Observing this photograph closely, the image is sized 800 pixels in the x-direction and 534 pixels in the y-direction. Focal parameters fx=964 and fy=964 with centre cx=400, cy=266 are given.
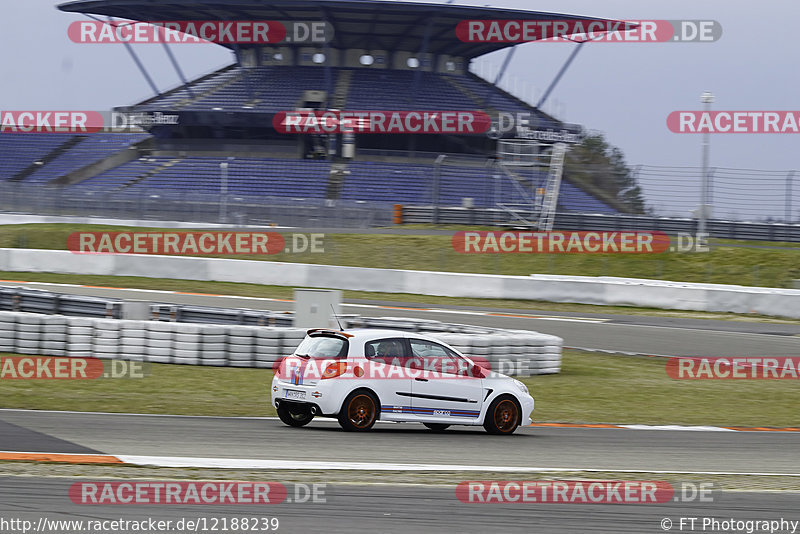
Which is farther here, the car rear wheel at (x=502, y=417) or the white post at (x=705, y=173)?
the white post at (x=705, y=173)

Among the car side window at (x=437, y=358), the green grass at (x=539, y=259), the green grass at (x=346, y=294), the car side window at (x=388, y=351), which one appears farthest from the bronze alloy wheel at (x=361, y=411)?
the green grass at (x=539, y=259)

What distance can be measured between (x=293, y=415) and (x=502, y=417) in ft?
7.53

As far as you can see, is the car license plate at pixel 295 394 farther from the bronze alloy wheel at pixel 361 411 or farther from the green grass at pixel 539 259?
the green grass at pixel 539 259

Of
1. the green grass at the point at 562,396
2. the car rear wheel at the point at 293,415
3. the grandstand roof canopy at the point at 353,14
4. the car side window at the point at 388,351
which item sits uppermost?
the grandstand roof canopy at the point at 353,14

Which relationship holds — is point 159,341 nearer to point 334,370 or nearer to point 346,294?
point 334,370

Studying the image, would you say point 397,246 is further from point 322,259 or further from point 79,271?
point 79,271

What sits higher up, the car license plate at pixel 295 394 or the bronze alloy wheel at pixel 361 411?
the car license plate at pixel 295 394

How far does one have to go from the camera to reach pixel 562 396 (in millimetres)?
13906

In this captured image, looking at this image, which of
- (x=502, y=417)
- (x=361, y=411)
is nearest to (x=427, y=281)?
(x=502, y=417)

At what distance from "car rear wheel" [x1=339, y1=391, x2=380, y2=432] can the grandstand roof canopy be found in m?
42.7

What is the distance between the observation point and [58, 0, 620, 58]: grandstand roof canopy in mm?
50875

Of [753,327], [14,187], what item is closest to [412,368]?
[753,327]

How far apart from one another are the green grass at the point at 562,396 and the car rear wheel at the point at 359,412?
1.74 meters

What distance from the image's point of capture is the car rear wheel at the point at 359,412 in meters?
9.88
